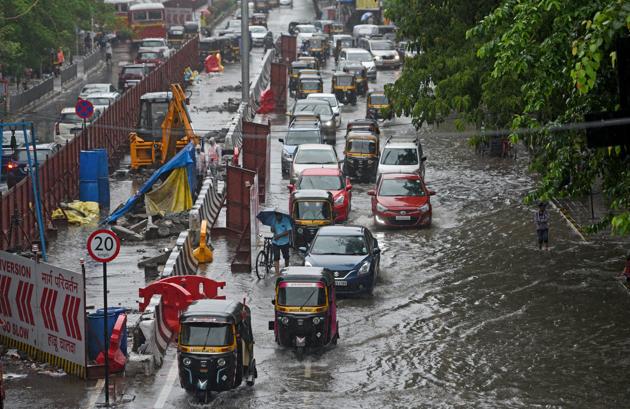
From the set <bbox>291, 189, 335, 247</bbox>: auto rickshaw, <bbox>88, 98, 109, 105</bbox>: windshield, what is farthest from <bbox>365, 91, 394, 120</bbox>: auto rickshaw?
<bbox>291, 189, 335, 247</bbox>: auto rickshaw

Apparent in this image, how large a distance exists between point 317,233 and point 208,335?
31.7 ft

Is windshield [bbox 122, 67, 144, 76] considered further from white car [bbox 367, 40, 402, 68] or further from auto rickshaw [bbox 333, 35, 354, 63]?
auto rickshaw [bbox 333, 35, 354, 63]

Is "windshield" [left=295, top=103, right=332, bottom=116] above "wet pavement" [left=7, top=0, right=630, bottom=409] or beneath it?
above

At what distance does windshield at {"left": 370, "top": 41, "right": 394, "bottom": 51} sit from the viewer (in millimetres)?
82500

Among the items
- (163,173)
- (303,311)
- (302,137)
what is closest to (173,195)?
(163,173)

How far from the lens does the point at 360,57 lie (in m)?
76.9

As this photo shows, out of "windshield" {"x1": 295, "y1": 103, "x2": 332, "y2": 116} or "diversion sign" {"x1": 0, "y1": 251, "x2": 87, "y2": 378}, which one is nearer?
"diversion sign" {"x1": 0, "y1": 251, "x2": 87, "y2": 378}

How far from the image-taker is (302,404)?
21.8 meters

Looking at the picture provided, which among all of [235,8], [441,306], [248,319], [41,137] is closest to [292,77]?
[41,137]

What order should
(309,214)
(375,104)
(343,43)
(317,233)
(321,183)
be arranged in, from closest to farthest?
(317,233) < (309,214) < (321,183) < (375,104) < (343,43)

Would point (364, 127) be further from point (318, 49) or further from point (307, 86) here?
point (318, 49)

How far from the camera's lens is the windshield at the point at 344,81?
66.5m

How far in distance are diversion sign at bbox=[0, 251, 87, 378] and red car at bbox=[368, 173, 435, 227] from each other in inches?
584

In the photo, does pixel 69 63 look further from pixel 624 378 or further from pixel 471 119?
pixel 624 378
